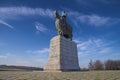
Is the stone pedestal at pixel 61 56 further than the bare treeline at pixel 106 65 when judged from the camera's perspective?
No

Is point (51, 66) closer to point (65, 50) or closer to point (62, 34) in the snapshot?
point (65, 50)

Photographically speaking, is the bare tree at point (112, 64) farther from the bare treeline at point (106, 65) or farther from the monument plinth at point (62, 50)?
the monument plinth at point (62, 50)

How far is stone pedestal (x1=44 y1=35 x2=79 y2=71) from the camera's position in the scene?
64.5ft

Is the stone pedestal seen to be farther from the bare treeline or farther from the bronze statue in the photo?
the bare treeline

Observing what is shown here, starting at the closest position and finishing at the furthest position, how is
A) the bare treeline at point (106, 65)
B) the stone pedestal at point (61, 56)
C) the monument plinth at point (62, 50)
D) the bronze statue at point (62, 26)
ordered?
the stone pedestal at point (61, 56)
the monument plinth at point (62, 50)
the bronze statue at point (62, 26)
the bare treeline at point (106, 65)

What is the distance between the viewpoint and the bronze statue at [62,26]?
74.7ft

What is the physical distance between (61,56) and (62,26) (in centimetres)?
596

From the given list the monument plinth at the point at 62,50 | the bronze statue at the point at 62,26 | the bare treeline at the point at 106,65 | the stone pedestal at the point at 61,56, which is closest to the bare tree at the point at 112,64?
the bare treeline at the point at 106,65

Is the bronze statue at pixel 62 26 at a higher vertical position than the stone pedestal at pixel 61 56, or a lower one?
higher

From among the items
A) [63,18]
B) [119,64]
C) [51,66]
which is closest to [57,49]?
[51,66]

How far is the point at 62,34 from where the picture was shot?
22.8 metres

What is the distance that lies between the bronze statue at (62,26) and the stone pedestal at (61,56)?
4.98ft

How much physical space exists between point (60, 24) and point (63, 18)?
163 centimetres

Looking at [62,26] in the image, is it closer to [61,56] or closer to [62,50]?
[62,50]
